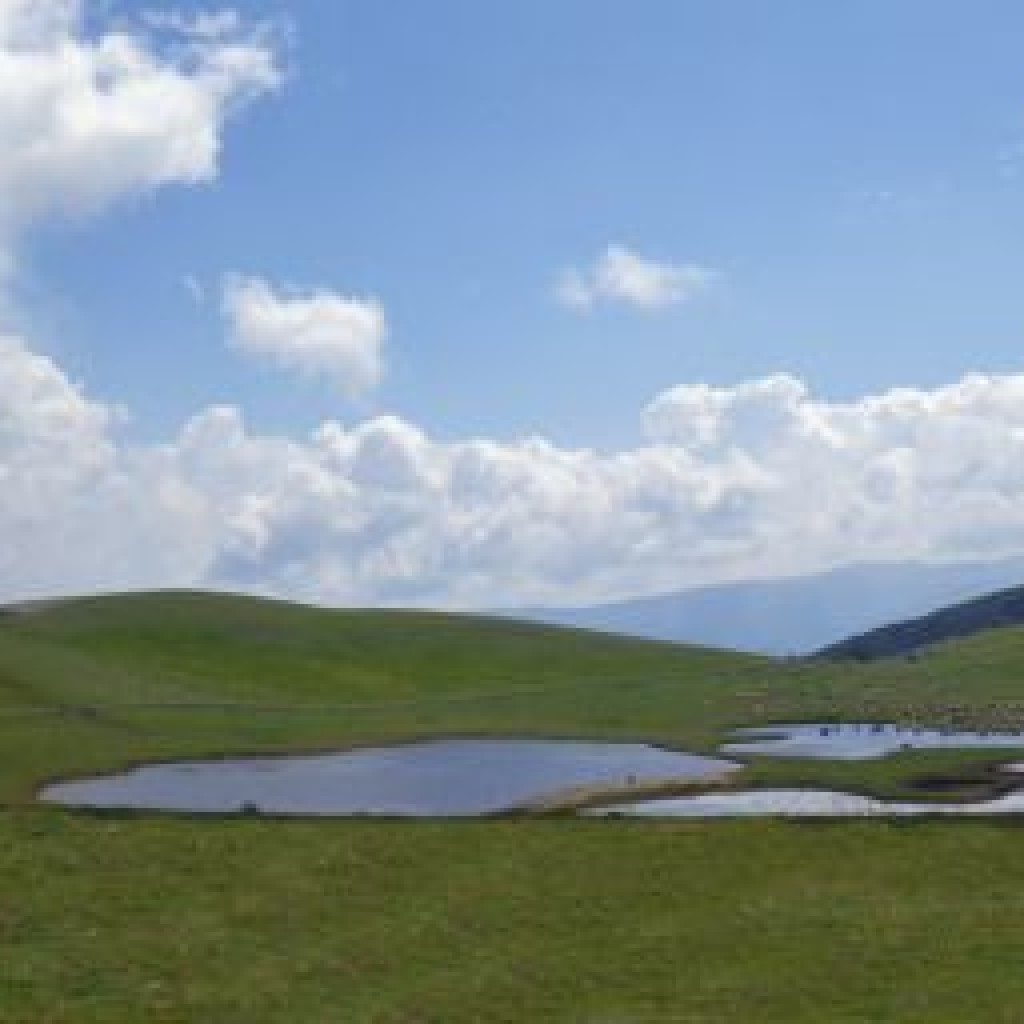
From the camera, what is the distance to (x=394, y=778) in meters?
83.4

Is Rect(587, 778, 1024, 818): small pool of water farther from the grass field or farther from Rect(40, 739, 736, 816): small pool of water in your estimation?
Rect(40, 739, 736, 816): small pool of water

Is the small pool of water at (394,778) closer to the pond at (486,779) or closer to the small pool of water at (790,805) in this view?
the pond at (486,779)

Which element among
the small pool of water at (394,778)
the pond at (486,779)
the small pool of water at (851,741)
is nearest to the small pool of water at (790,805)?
the pond at (486,779)

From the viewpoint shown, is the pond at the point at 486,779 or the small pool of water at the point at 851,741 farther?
the small pool of water at the point at 851,741

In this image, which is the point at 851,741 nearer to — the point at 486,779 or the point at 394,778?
the point at 486,779

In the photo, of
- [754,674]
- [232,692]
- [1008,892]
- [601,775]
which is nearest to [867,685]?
[754,674]

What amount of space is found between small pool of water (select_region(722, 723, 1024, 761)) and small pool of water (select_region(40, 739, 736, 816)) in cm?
688

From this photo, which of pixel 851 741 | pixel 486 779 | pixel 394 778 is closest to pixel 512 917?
pixel 486 779

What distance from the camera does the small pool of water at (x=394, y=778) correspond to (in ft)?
236

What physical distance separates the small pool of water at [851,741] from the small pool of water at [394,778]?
6.88 meters

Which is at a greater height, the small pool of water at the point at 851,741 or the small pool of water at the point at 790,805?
the small pool of water at the point at 851,741

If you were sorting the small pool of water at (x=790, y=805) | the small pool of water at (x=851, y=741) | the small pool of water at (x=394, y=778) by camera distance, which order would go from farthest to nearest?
the small pool of water at (x=851, y=741) < the small pool of water at (x=394, y=778) < the small pool of water at (x=790, y=805)

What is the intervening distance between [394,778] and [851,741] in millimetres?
35095

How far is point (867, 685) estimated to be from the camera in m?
145
